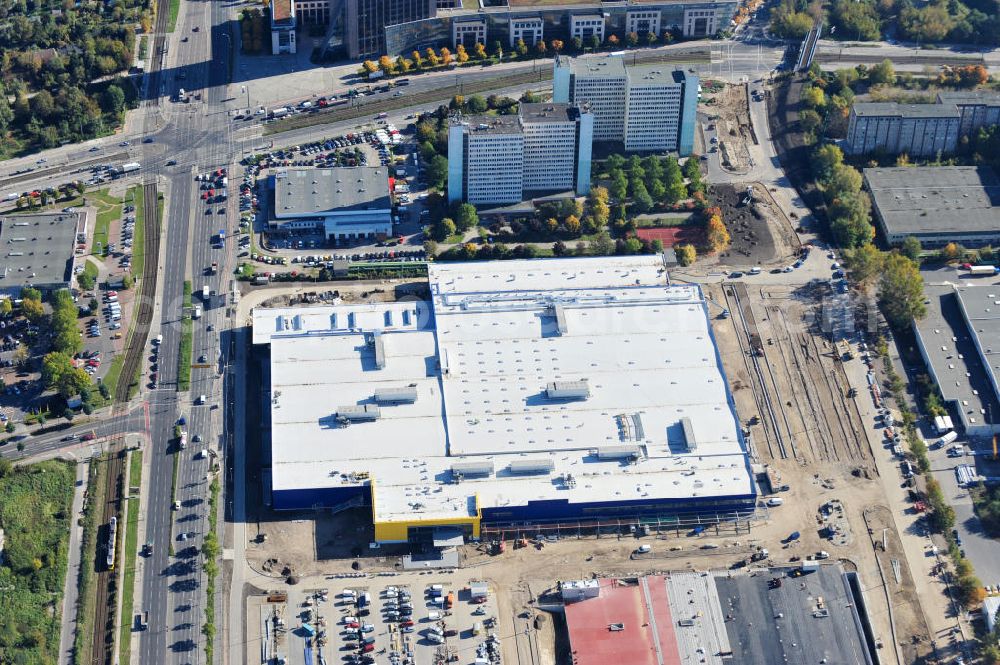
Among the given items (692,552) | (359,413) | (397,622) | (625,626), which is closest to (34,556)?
(359,413)

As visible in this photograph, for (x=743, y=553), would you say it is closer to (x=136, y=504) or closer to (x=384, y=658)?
(x=384, y=658)

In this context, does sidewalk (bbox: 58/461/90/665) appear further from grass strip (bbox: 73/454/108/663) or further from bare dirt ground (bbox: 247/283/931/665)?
bare dirt ground (bbox: 247/283/931/665)

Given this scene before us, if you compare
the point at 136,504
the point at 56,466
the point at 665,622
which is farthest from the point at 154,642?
the point at 665,622

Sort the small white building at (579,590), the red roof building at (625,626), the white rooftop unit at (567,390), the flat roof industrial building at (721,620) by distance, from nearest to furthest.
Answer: the red roof building at (625,626) → the flat roof industrial building at (721,620) → the small white building at (579,590) → the white rooftop unit at (567,390)

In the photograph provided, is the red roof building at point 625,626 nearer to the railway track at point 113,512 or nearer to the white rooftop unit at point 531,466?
the white rooftop unit at point 531,466

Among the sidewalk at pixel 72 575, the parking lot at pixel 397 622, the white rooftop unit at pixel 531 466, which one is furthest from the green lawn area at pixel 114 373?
the white rooftop unit at pixel 531 466

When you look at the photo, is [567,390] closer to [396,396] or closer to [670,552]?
[396,396]

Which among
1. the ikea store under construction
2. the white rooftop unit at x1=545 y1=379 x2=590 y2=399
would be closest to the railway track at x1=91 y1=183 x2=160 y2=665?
the ikea store under construction
